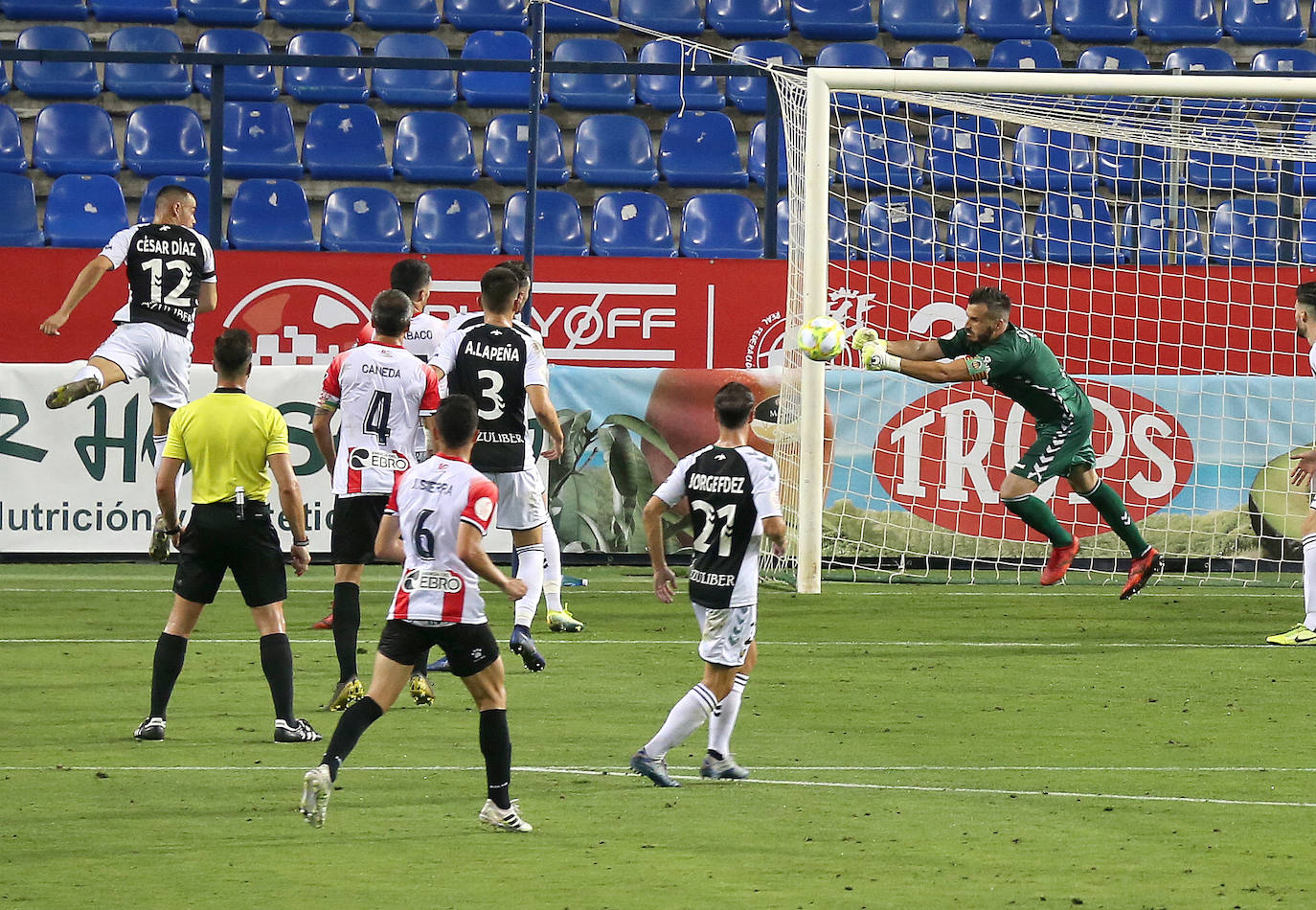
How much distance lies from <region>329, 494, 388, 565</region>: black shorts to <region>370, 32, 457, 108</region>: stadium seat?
32.6ft

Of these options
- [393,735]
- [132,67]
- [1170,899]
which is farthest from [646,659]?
[132,67]

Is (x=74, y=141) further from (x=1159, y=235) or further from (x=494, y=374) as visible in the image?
(x=1159, y=235)

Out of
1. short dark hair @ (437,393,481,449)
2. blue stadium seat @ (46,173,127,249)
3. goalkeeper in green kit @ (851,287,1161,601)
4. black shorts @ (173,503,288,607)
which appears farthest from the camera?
blue stadium seat @ (46,173,127,249)

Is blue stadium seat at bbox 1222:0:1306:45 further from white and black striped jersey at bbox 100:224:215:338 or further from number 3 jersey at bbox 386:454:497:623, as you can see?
number 3 jersey at bbox 386:454:497:623

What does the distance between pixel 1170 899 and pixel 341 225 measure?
12.8 m

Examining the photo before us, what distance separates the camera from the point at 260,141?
1738cm

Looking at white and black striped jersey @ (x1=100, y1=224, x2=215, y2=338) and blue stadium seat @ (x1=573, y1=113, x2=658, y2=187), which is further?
blue stadium seat @ (x1=573, y1=113, x2=658, y2=187)

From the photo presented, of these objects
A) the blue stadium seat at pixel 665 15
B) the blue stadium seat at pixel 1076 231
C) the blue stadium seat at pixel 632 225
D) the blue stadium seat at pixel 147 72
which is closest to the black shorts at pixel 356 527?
the blue stadium seat at pixel 632 225

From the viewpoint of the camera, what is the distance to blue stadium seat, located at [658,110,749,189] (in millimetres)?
17703

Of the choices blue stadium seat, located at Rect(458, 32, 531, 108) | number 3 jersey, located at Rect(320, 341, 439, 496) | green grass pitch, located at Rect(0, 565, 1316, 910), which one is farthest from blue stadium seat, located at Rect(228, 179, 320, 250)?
number 3 jersey, located at Rect(320, 341, 439, 496)

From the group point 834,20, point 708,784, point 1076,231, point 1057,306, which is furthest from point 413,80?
point 708,784

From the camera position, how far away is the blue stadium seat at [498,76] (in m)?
18.2

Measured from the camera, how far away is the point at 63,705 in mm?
8508

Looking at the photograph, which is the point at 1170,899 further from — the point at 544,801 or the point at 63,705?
the point at 63,705
